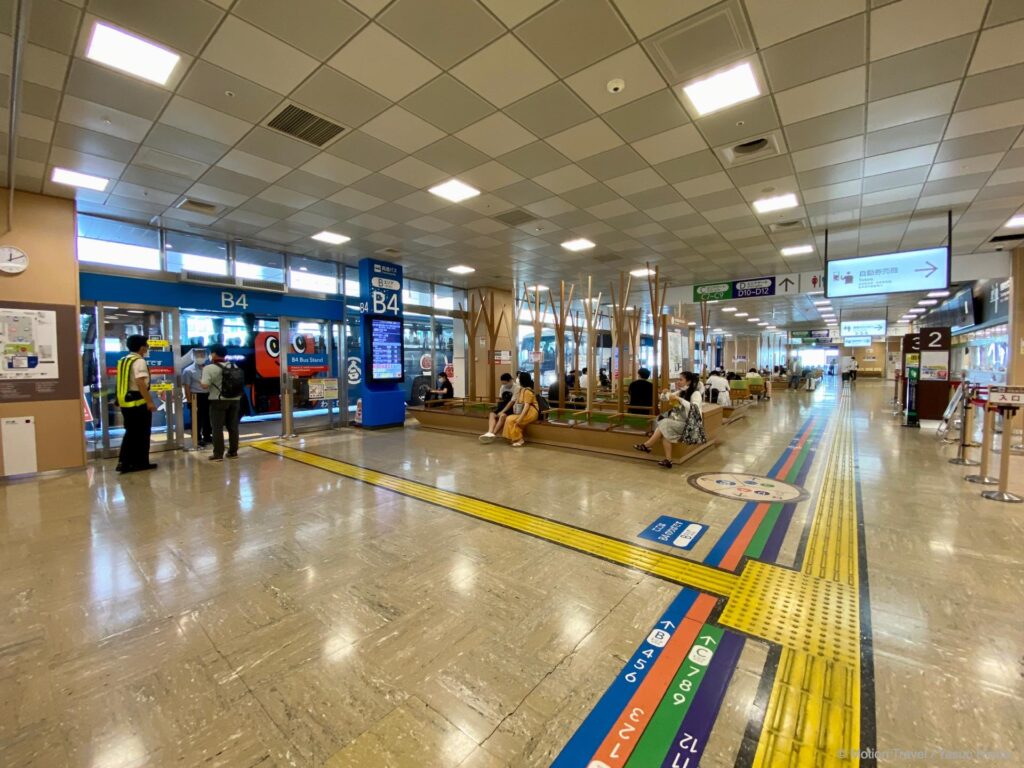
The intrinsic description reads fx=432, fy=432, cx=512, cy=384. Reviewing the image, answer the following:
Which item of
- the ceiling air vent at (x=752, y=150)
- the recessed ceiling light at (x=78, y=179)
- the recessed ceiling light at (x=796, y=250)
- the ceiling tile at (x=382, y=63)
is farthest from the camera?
the recessed ceiling light at (x=796, y=250)

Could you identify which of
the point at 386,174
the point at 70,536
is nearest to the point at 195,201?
the point at 386,174

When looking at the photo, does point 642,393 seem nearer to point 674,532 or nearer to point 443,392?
point 674,532

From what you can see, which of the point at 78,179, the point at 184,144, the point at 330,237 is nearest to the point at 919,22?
the point at 184,144

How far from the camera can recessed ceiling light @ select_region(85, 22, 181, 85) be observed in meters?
2.86

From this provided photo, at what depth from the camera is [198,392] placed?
690 centimetres

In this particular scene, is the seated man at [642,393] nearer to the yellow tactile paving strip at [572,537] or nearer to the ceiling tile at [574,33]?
the yellow tactile paving strip at [572,537]

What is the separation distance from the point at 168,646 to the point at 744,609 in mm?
2932

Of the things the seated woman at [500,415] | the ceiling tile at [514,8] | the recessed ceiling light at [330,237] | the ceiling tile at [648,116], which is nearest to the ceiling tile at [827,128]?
the ceiling tile at [648,116]

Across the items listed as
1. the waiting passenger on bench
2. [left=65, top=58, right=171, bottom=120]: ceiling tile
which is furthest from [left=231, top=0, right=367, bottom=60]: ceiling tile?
the waiting passenger on bench

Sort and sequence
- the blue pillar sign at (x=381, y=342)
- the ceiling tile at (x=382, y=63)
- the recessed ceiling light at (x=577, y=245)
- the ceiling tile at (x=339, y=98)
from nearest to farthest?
1. the ceiling tile at (x=382, y=63)
2. the ceiling tile at (x=339, y=98)
3. the recessed ceiling light at (x=577, y=245)
4. the blue pillar sign at (x=381, y=342)

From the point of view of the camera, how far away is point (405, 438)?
7.83m

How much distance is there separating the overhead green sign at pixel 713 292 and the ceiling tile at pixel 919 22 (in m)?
7.77

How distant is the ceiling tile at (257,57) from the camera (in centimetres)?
284

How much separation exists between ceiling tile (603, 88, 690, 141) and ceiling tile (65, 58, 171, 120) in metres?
3.71
